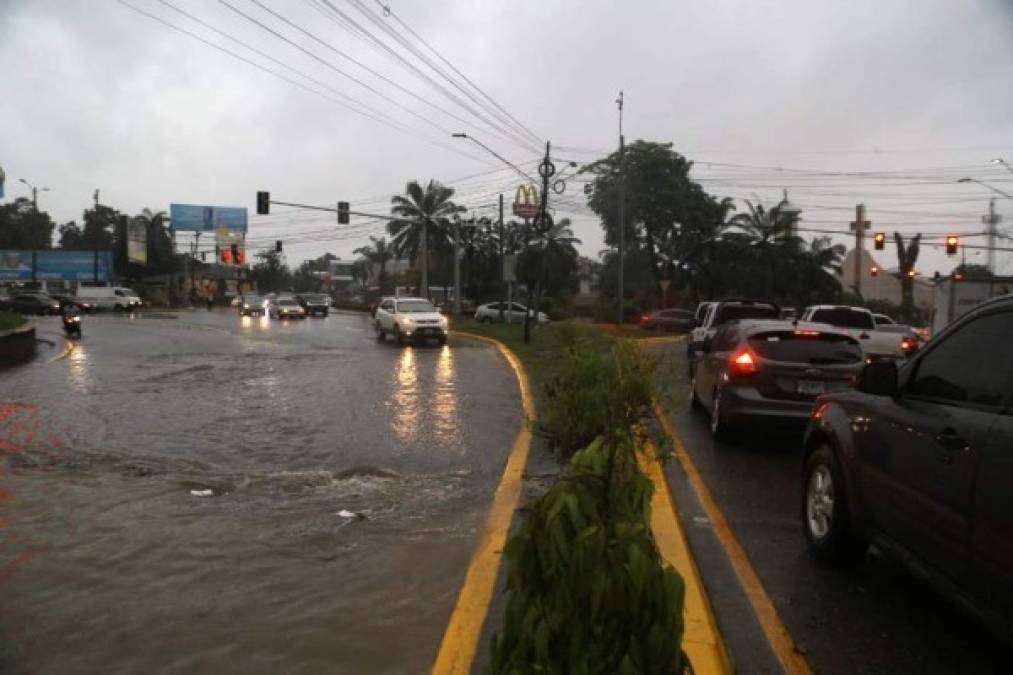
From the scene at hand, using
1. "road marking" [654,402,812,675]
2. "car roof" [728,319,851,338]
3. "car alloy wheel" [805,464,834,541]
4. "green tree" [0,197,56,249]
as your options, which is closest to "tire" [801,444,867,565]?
"car alloy wheel" [805,464,834,541]

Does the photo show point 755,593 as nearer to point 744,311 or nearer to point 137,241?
point 744,311

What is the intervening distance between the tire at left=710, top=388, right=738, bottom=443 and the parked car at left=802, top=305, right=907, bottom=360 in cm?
1075

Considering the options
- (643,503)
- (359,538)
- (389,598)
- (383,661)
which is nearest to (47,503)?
(359,538)

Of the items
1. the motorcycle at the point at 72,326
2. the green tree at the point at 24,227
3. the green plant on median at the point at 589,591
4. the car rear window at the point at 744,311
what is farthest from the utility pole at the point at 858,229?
the green tree at the point at 24,227

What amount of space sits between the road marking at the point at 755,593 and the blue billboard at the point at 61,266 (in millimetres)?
84450

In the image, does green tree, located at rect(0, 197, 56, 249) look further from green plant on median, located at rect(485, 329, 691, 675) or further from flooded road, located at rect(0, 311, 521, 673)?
green plant on median, located at rect(485, 329, 691, 675)

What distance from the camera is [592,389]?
6.19 metres

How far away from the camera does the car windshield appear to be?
27844mm

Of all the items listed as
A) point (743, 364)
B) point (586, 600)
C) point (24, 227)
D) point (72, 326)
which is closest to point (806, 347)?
point (743, 364)

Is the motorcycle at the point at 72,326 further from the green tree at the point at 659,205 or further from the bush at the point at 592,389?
the green tree at the point at 659,205

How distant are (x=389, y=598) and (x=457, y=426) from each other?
18.8ft

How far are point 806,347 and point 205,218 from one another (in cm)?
8059

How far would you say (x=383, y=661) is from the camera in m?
3.80

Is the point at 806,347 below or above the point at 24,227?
below
